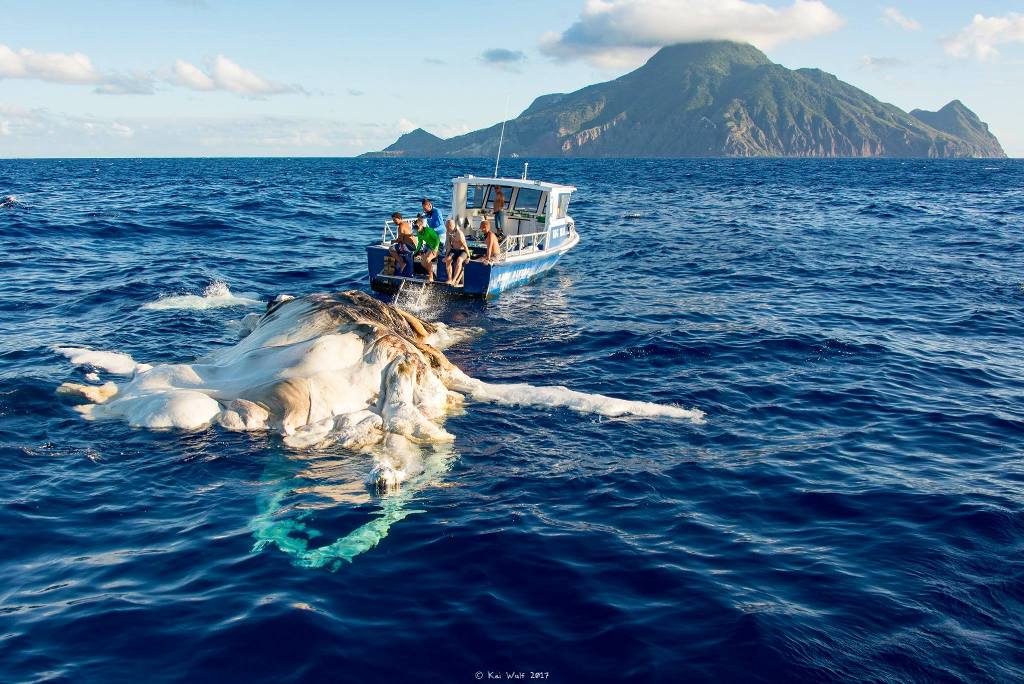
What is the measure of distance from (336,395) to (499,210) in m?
15.4

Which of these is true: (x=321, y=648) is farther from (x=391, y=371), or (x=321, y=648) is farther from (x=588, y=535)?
(x=391, y=371)

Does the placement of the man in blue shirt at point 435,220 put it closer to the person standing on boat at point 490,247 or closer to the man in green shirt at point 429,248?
the man in green shirt at point 429,248

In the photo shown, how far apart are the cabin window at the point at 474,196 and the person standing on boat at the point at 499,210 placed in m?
0.60

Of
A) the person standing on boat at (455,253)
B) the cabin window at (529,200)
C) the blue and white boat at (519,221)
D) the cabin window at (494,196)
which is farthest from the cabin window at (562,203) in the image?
the person standing on boat at (455,253)

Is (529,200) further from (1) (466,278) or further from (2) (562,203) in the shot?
(1) (466,278)

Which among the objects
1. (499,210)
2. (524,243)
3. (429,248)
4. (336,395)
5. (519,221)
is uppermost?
(499,210)

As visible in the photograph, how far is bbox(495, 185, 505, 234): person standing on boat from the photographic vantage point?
2450cm

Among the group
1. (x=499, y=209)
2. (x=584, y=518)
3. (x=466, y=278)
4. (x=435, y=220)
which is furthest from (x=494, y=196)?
(x=584, y=518)

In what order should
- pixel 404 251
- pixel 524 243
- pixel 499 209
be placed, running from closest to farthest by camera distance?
pixel 404 251
pixel 524 243
pixel 499 209

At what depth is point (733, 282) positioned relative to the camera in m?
22.8

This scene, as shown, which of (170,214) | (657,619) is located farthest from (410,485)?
(170,214)

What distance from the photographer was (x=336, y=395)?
10.2 m

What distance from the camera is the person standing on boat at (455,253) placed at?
65.3ft

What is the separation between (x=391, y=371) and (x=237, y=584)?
14.9 feet
